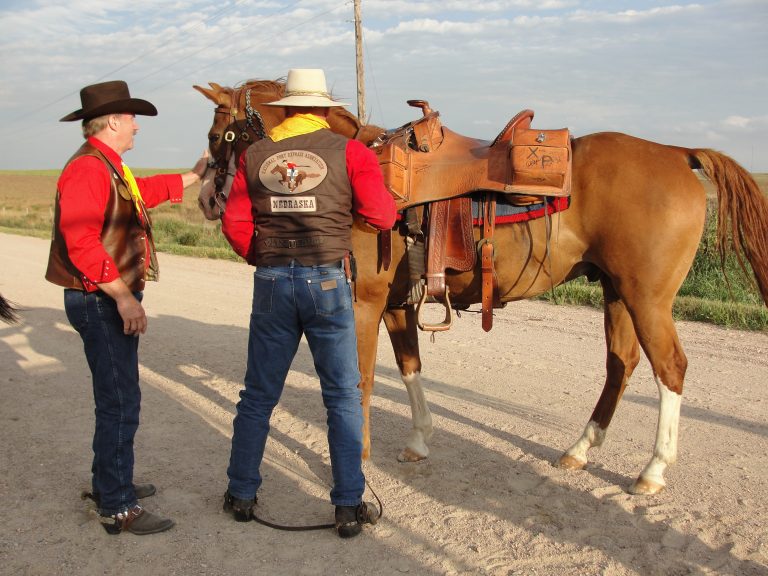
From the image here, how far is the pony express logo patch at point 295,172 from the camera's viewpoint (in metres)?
3.40

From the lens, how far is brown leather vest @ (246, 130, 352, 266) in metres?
3.41

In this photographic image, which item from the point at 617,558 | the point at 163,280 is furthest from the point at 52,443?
the point at 163,280

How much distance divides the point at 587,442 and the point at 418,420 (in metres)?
1.08

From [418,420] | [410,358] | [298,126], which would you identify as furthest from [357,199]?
[418,420]

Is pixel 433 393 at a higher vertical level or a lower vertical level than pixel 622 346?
lower

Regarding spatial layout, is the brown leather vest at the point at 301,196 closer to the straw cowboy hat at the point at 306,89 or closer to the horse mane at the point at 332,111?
the straw cowboy hat at the point at 306,89

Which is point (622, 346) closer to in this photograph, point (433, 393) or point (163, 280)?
point (433, 393)

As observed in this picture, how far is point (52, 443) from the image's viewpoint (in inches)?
194

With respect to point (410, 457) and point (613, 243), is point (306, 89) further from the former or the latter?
point (410, 457)

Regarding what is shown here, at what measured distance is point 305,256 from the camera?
3500mm

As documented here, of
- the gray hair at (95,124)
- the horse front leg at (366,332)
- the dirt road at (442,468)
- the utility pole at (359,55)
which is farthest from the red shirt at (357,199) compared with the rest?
the utility pole at (359,55)

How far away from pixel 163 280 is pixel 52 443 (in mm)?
7306

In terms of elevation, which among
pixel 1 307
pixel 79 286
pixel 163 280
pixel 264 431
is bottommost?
pixel 163 280

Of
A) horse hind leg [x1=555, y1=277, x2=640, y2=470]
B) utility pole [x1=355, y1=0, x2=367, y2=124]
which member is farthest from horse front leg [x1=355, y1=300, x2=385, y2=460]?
utility pole [x1=355, y1=0, x2=367, y2=124]
